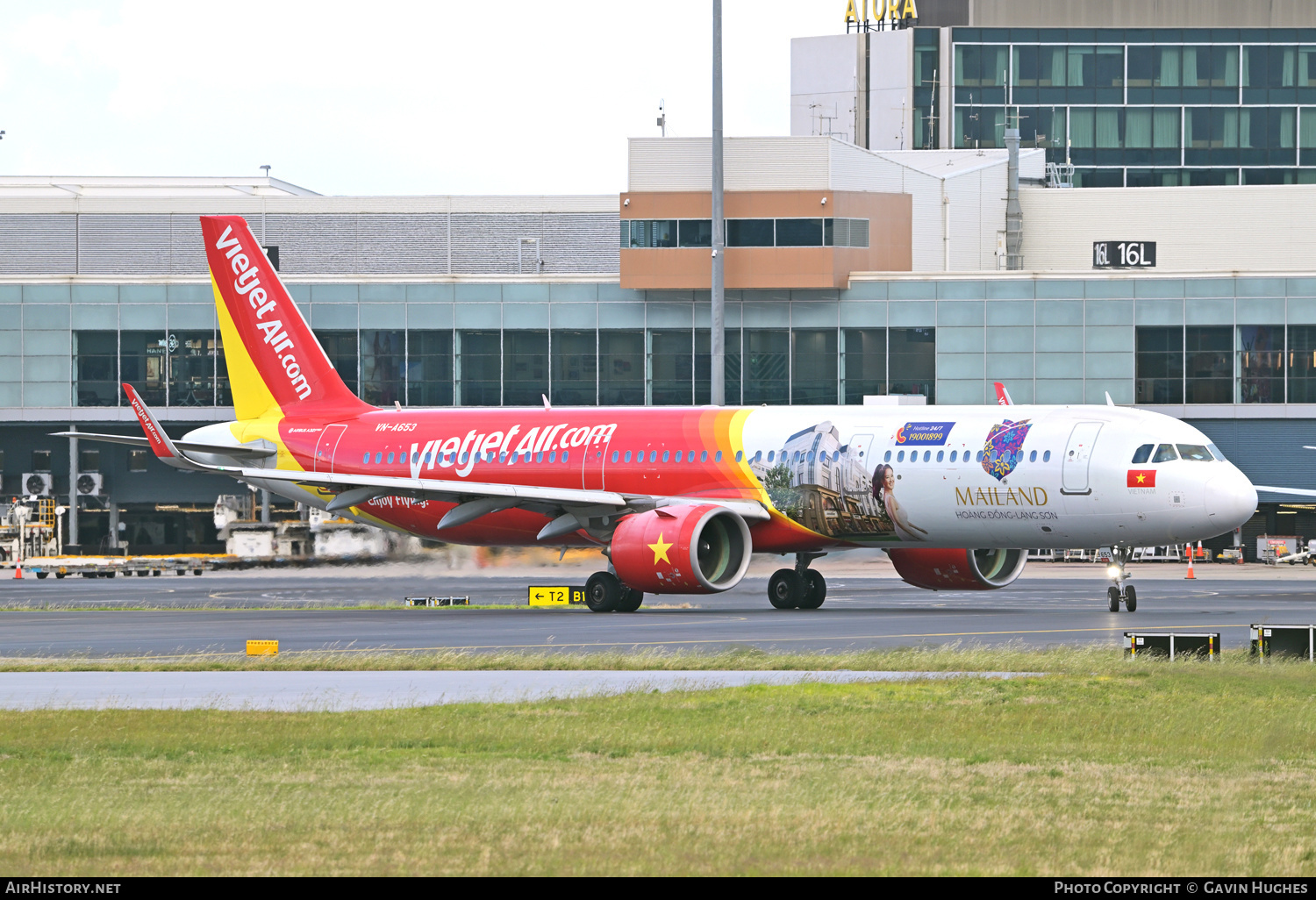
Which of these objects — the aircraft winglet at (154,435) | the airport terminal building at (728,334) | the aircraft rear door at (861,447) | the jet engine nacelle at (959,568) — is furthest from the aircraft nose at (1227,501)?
the airport terminal building at (728,334)

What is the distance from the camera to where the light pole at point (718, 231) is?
59.9 m

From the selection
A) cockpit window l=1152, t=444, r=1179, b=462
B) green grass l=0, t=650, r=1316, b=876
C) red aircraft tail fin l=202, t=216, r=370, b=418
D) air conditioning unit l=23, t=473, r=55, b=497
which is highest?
red aircraft tail fin l=202, t=216, r=370, b=418

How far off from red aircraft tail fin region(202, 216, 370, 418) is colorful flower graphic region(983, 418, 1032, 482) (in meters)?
18.4

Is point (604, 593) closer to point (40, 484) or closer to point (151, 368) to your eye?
point (151, 368)

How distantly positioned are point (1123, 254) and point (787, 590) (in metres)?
51.6

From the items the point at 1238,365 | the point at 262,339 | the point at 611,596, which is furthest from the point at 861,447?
the point at 1238,365

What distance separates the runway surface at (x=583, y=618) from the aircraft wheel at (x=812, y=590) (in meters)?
0.61

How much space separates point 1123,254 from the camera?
8788cm

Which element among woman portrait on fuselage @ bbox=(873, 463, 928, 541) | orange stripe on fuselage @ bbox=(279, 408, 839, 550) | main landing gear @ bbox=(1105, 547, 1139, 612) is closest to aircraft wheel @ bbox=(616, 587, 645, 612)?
orange stripe on fuselage @ bbox=(279, 408, 839, 550)

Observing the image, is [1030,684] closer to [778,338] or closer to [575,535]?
[575,535]

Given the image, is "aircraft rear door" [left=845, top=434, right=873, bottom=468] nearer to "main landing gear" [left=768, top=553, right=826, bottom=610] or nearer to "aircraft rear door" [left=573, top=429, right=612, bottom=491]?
"main landing gear" [left=768, top=553, right=826, bottom=610]

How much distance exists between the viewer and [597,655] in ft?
89.6

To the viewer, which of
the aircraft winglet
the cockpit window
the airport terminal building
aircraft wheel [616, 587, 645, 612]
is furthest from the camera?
the airport terminal building

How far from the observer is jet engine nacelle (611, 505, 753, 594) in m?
38.3
